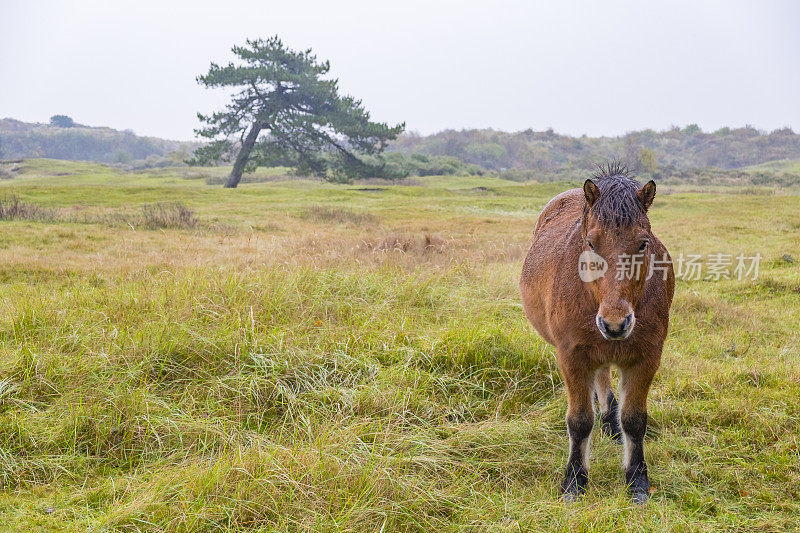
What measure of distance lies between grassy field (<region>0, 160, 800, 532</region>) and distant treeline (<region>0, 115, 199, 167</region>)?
66.6 metres

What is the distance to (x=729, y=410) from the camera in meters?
4.39

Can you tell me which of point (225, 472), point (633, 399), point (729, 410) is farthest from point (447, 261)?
point (225, 472)

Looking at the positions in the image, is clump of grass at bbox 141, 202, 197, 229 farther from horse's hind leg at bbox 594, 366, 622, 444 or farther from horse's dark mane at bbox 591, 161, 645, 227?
horse's dark mane at bbox 591, 161, 645, 227

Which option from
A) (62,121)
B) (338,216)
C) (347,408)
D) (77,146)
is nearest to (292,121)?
(338,216)

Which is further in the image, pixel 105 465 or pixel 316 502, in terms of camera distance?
pixel 105 465

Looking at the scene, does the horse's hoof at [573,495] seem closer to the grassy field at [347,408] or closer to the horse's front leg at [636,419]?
the grassy field at [347,408]

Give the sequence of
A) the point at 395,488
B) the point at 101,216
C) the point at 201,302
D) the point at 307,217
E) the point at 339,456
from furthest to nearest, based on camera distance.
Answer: the point at 307,217 < the point at 101,216 < the point at 201,302 < the point at 339,456 < the point at 395,488

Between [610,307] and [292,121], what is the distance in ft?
89.5

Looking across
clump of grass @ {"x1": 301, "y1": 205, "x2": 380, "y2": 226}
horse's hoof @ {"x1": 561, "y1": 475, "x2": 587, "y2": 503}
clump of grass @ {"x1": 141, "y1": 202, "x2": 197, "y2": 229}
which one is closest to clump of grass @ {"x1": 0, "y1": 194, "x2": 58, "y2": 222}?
clump of grass @ {"x1": 141, "y1": 202, "x2": 197, "y2": 229}

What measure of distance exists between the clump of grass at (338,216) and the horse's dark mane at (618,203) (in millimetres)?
12859

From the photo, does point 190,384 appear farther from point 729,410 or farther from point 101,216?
point 101,216

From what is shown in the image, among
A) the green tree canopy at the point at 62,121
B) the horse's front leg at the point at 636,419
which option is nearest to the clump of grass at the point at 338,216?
the horse's front leg at the point at 636,419

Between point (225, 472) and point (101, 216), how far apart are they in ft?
45.7

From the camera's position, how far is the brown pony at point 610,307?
9.70ft
